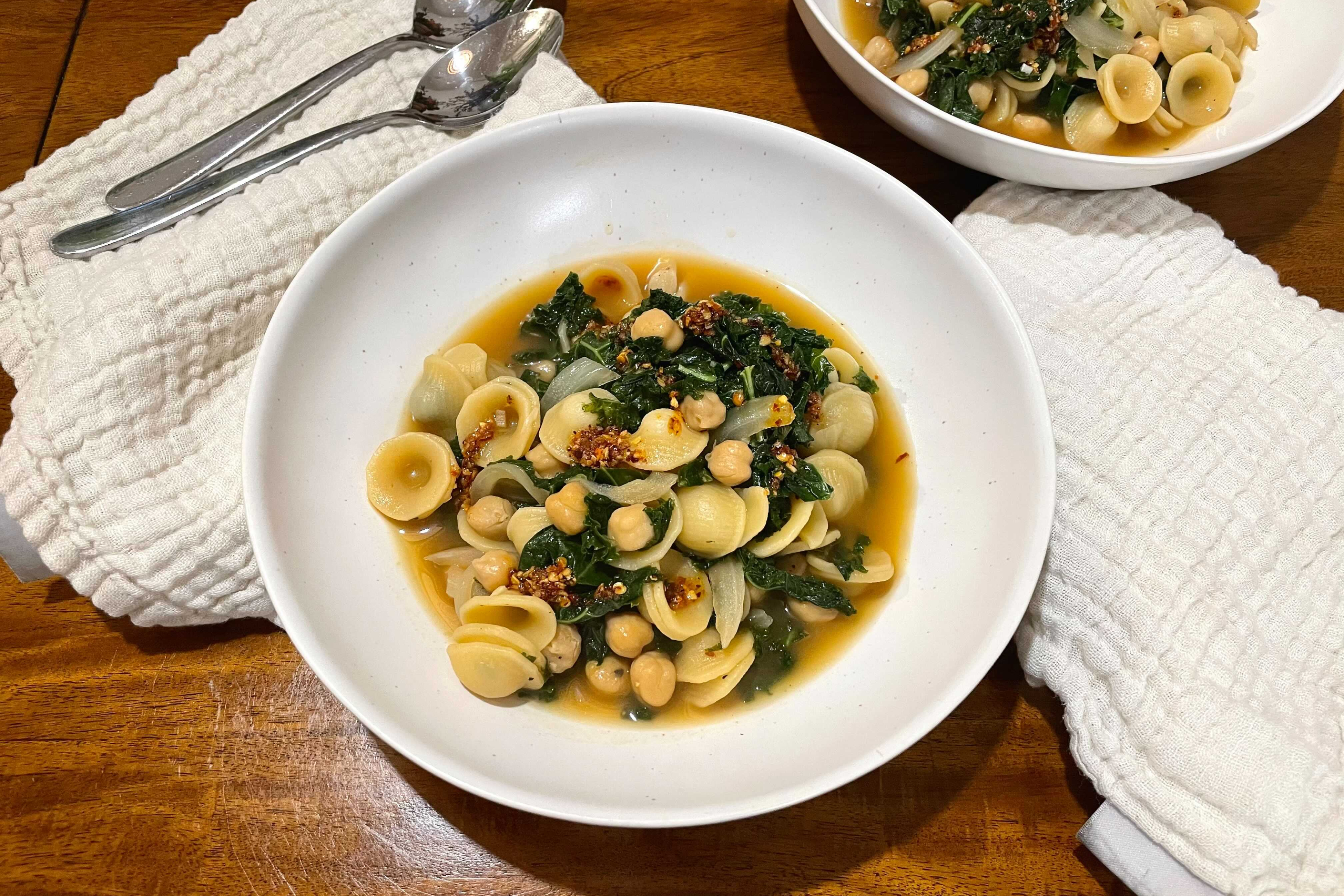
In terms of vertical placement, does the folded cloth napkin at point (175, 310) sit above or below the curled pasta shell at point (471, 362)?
above

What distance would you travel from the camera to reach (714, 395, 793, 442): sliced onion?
6.68 ft

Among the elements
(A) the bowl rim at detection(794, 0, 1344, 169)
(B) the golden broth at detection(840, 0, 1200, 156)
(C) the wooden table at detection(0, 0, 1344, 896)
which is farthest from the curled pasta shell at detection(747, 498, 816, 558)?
(B) the golden broth at detection(840, 0, 1200, 156)

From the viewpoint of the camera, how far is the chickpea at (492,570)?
77.4 inches

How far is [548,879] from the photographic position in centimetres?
197

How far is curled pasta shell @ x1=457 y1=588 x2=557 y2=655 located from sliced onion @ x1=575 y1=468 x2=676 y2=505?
0.99 feet

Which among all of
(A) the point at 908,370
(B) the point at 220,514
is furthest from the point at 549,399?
(A) the point at 908,370

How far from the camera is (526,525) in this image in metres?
2.01

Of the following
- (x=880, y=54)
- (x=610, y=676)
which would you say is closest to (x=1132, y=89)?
(x=880, y=54)

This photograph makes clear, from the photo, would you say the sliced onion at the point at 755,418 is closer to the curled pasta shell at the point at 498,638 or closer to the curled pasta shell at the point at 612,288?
the curled pasta shell at the point at 612,288

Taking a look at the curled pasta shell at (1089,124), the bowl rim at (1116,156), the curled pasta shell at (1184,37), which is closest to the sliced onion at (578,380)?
the bowl rim at (1116,156)

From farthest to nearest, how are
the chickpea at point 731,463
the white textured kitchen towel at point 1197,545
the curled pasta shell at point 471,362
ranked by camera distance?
1. the curled pasta shell at point 471,362
2. the chickpea at point 731,463
3. the white textured kitchen towel at point 1197,545

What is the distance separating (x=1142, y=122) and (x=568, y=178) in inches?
72.9

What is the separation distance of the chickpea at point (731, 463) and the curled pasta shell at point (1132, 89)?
5.50 feet

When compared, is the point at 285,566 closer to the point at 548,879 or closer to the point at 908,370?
the point at 548,879
